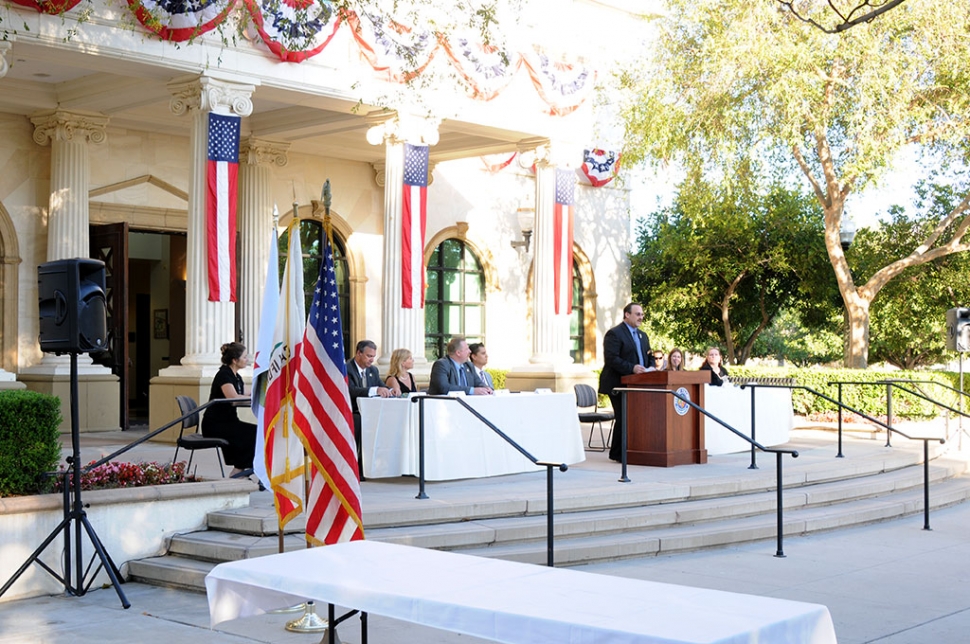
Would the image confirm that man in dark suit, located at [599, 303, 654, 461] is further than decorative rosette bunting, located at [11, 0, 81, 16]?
Yes

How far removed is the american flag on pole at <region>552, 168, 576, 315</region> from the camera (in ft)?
66.9

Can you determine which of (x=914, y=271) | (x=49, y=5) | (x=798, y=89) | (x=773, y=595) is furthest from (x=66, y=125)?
(x=914, y=271)

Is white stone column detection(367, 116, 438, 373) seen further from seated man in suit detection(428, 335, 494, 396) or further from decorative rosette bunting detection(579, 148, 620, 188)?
decorative rosette bunting detection(579, 148, 620, 188)

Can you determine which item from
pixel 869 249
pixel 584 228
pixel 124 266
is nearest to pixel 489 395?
pixel 124 266

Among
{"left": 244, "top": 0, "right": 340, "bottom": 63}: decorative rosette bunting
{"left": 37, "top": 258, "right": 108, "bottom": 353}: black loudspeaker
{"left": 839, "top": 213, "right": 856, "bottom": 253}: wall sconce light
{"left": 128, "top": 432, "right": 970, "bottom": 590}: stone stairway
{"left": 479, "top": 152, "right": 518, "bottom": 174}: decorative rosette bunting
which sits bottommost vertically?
{"left": 128, "top": 432, "right": 970, "bottom": 590}: stone stairway

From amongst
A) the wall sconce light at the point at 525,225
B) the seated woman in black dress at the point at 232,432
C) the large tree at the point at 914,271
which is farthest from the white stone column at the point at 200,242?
the large tree at the point at 914,271

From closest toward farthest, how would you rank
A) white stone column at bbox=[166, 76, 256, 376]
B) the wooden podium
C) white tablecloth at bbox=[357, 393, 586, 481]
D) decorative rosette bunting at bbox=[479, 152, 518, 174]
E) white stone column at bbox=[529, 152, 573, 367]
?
1. white tablecloth at bbox=[357, 393, 586, 481]
2. the wooden podium
3. white stone column at bbox=[166, 76, 256, 376]
4. white stone column at bbox=[529, 152, 573, 367]
5. decorative rosette bunting at bbox=[479, 152, 518, 174]

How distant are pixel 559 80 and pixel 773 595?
13.1m

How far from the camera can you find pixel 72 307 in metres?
8.36

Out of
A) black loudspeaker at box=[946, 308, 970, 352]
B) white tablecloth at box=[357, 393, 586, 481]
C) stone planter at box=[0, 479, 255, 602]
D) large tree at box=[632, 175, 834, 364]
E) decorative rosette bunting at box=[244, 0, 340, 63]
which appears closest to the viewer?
stone planter at box=[0, 479, 255, 602]

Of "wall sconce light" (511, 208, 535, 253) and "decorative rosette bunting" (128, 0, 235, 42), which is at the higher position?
"decorative rosette bunting" (128, 0, 235, 42)

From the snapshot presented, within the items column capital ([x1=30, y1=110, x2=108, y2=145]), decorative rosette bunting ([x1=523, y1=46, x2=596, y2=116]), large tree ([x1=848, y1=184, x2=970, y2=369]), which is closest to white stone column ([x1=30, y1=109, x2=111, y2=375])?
column capital ([x1=30, y1=110, x2=108, y2=145])

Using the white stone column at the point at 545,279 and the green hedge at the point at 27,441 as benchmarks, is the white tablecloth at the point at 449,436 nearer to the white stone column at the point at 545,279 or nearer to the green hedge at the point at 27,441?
the green hedge at the point at 27,441

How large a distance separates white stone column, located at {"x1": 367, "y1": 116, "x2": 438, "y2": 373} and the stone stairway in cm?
582
